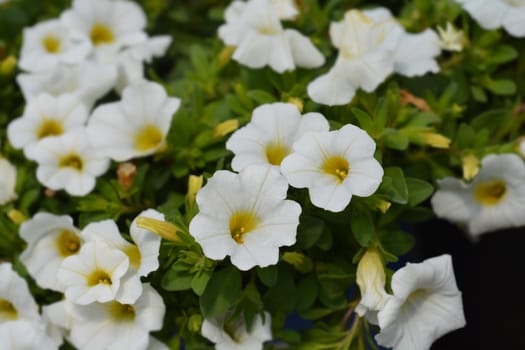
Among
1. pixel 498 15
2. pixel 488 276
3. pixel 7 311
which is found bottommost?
pixel 488 276

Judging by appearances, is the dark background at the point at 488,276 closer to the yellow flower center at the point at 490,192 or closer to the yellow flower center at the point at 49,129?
the yellow flower center at the point at 490,192

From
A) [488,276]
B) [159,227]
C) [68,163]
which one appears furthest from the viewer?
[488,276]

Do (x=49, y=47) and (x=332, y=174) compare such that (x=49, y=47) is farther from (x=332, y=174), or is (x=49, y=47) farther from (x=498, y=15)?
(x=498, y=15)

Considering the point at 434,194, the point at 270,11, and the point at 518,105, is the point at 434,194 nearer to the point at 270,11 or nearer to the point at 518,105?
the point at 518,105

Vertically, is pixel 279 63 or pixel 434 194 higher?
pixel 279 63

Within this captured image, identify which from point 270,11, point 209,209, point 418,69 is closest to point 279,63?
point 270,11

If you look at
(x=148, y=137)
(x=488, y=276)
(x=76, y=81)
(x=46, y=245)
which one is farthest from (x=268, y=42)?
(x=488, y=276)
